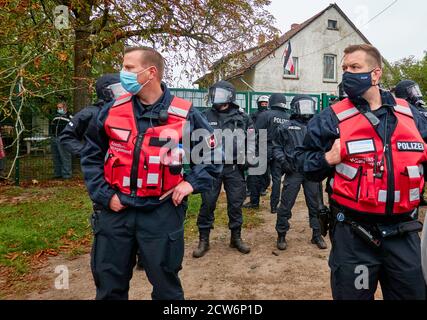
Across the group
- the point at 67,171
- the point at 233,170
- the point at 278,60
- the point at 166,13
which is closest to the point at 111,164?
the point at 233,170

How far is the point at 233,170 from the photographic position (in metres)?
5.18

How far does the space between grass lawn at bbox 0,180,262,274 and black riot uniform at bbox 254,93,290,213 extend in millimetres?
544

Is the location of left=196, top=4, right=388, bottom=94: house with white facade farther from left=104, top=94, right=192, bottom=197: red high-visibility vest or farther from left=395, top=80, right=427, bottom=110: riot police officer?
left=104, top=94, right=192, bottom=197: red high-visibility vest

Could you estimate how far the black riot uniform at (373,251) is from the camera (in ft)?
7.84

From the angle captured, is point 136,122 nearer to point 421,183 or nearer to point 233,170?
point 421,183

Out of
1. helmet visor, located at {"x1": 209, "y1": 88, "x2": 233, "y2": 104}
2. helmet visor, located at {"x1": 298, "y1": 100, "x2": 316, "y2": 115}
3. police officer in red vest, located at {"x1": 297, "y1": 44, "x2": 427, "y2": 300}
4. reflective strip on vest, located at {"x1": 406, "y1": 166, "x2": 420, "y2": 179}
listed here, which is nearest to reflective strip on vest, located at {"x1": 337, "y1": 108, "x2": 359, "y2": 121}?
police officer in red vest, located at {"x1": 297, "y1": 44, "x2": 427, "y2": 300}

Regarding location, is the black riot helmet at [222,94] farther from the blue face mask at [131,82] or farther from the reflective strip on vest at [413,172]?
the reflective strip on vest at [413,172]

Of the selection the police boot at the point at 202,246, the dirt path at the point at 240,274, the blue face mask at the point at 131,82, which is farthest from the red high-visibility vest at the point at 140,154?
Result: the police boot at the point at 202,246

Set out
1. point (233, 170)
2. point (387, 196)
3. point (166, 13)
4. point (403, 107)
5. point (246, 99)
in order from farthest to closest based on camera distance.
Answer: point (246, 99) → point (166, 13) → point (233, 170) → point (403, 107) → point (387, 196)

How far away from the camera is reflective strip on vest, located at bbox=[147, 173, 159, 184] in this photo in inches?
102

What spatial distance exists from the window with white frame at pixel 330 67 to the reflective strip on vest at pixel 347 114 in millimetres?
26606

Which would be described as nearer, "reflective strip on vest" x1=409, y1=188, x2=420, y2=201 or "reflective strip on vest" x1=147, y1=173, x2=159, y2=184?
"reflective strip on vest" x1=409, y1=188, x2=420, y2=201

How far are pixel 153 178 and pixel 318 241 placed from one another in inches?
141

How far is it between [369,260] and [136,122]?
1.78m
